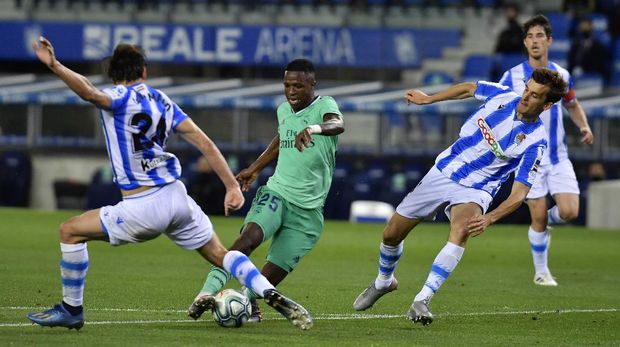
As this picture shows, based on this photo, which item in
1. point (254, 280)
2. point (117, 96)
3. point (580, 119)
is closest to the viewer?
point (117, 96)

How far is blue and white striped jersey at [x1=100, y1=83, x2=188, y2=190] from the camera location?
28.1 ft

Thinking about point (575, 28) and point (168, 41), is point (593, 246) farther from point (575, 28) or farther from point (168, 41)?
point (168, 41)

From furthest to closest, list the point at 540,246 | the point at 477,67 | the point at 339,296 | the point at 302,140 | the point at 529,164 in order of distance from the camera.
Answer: the point at 477,67 < the point at 540,246 < the point at 339,296 < the point at 529,164 < the point at 302,140

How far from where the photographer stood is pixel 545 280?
1378 centimetres

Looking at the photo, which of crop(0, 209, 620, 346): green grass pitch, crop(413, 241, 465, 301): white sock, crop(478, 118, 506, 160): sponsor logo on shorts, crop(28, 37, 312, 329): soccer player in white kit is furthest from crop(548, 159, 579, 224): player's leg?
crop(28, 37, 312, 329): soccer player in white kit

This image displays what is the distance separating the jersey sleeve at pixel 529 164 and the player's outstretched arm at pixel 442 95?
684 millimetres

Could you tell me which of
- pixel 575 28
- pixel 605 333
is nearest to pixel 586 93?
pixel 575 28

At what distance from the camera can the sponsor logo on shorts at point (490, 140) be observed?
33.1 ft

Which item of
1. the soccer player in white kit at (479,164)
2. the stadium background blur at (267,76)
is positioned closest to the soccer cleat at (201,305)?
the soccer player in white kit at (479,164)

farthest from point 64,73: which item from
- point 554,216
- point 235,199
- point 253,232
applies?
point 554,216

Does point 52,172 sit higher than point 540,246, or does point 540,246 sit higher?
point 540,246

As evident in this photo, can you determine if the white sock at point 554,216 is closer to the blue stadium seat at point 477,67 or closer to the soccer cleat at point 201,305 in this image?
the soccer cleat at point 201,305

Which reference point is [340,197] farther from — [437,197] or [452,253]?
[452,253]

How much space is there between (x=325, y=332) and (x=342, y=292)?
3131 millimetres
